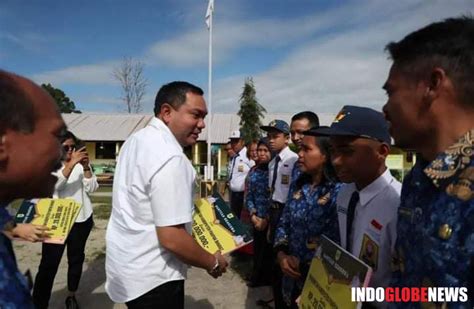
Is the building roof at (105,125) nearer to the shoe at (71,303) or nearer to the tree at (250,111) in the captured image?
the tree at (250,111)

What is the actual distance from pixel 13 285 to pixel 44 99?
18.4 inches

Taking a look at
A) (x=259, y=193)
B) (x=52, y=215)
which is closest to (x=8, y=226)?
(x=52, y=215)

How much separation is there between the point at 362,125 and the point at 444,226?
102 cm

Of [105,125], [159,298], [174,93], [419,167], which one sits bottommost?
[159,298]

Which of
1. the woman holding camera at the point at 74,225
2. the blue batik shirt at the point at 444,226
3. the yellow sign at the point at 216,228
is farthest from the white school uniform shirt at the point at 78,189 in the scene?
the blue batik shirt at the point at 444,226

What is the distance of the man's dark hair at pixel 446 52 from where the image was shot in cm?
110

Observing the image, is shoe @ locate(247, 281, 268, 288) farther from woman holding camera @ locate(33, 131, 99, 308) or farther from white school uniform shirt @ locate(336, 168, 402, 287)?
white school uniform shirt @ locate(336, 168, 402, 287)

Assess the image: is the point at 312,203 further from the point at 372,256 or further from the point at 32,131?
the point at 32,131

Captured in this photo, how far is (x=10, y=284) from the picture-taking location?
901 mm

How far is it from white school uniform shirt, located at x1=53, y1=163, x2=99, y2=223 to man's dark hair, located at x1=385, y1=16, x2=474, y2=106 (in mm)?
3760

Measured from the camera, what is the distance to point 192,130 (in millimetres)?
2332

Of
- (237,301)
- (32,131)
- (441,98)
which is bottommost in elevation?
(237,301)

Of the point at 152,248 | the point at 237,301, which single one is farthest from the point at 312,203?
the point at 237,301

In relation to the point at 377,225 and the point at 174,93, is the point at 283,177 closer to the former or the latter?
the point at 174,93
